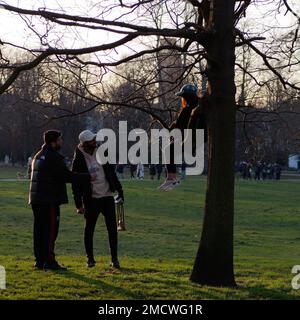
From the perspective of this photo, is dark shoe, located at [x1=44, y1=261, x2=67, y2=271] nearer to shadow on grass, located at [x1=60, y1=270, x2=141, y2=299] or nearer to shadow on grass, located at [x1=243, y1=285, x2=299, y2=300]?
shadow on grass, located at [x1=60, y1=270, x2=141, y2=299]

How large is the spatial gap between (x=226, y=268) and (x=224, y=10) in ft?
11.6

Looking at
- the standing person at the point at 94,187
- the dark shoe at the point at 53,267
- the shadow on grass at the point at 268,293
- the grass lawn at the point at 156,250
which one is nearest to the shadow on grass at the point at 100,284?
the grass lawn at the point at 156,250

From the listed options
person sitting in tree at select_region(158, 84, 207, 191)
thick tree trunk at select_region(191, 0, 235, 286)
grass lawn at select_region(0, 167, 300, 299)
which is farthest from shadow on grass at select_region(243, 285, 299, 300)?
person sitting in tree at select_region(158, 84, 207, 191)

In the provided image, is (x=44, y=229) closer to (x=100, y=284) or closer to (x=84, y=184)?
(x=84, y=184)

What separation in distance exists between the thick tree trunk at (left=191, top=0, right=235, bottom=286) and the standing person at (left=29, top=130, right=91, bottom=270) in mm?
1911

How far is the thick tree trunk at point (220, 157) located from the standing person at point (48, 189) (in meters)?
1.91

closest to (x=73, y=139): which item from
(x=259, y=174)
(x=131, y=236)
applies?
(x=259, y=174)

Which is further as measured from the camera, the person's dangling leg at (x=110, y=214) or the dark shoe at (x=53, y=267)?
the dark shoe at (x=53, y=267)

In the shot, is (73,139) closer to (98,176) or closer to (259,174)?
(259,174)

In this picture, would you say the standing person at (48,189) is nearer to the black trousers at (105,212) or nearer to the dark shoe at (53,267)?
the dark shoe at (53,267)

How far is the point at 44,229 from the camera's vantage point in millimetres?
10180

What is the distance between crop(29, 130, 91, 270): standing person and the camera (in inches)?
393

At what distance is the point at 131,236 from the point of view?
18891 mm

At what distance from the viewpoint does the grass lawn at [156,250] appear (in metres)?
8.67
